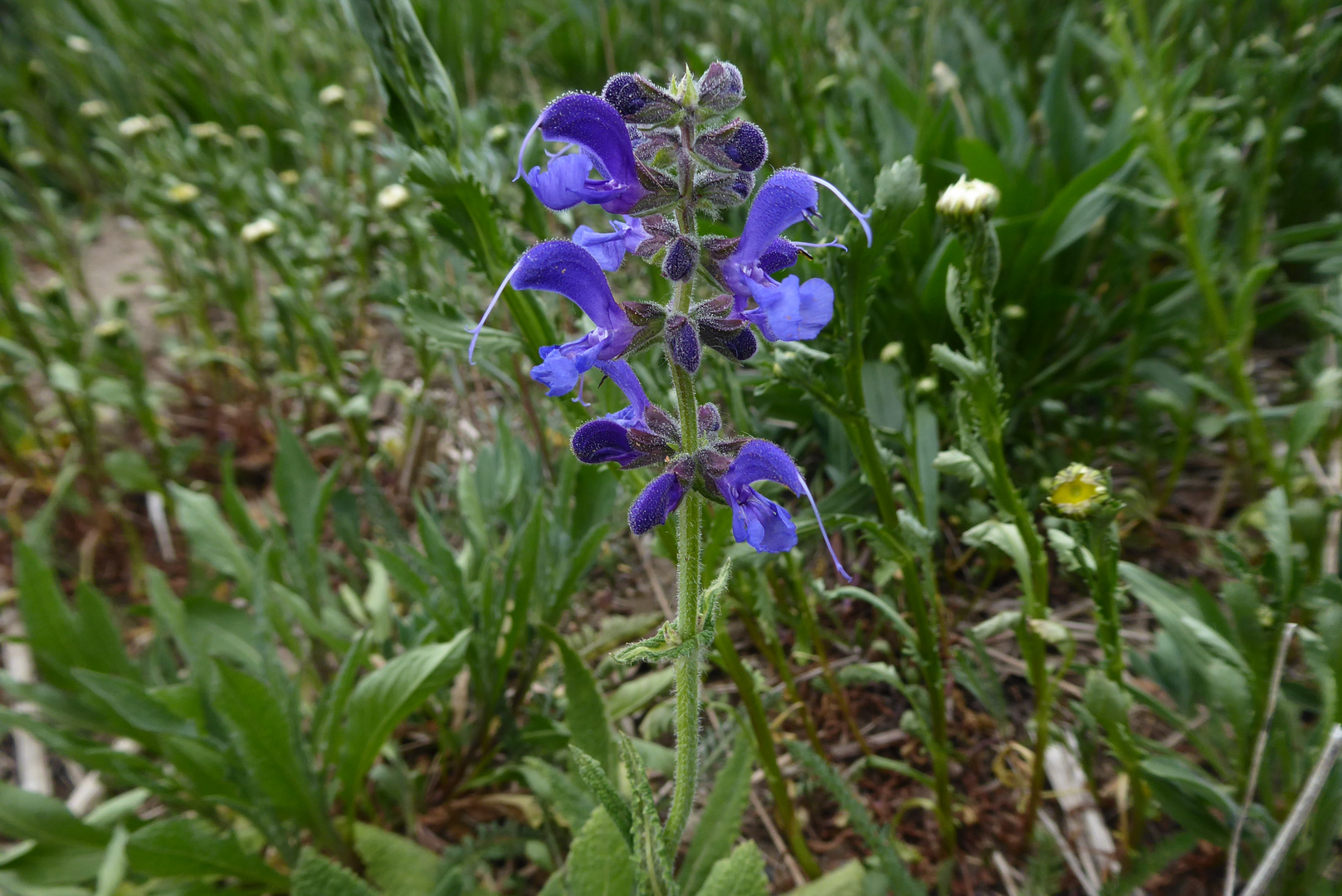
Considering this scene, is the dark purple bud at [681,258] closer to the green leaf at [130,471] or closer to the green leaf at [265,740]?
the green leaf at [265,740]

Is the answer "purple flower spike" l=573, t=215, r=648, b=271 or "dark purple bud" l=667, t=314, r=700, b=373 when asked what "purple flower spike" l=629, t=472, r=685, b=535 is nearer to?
"dark purple bud" l=667, t=314, r=700, b=373

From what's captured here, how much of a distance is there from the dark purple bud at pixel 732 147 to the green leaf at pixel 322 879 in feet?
3.82

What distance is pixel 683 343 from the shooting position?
893 mm

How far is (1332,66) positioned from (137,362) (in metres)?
3.92

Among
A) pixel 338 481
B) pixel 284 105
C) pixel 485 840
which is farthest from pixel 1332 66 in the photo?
pixel 284 105

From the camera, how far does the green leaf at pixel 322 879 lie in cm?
128

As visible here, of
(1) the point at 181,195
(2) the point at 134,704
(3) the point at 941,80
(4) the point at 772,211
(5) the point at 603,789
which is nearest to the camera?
(4) the point at 772,211

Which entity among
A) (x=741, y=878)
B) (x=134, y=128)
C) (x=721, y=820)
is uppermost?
(x=134, y=128)

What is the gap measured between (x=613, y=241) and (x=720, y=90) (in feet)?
0.69

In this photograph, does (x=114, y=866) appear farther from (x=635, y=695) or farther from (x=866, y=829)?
(x=866, y=829)

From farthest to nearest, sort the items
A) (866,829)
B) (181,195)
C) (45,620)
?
(181,195) → (45,620) → (866,829)

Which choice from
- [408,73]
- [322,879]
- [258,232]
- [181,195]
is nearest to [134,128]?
[181,195]

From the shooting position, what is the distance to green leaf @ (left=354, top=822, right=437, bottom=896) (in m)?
1.56

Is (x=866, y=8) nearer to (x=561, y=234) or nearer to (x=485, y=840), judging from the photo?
(x=561, y=234)
